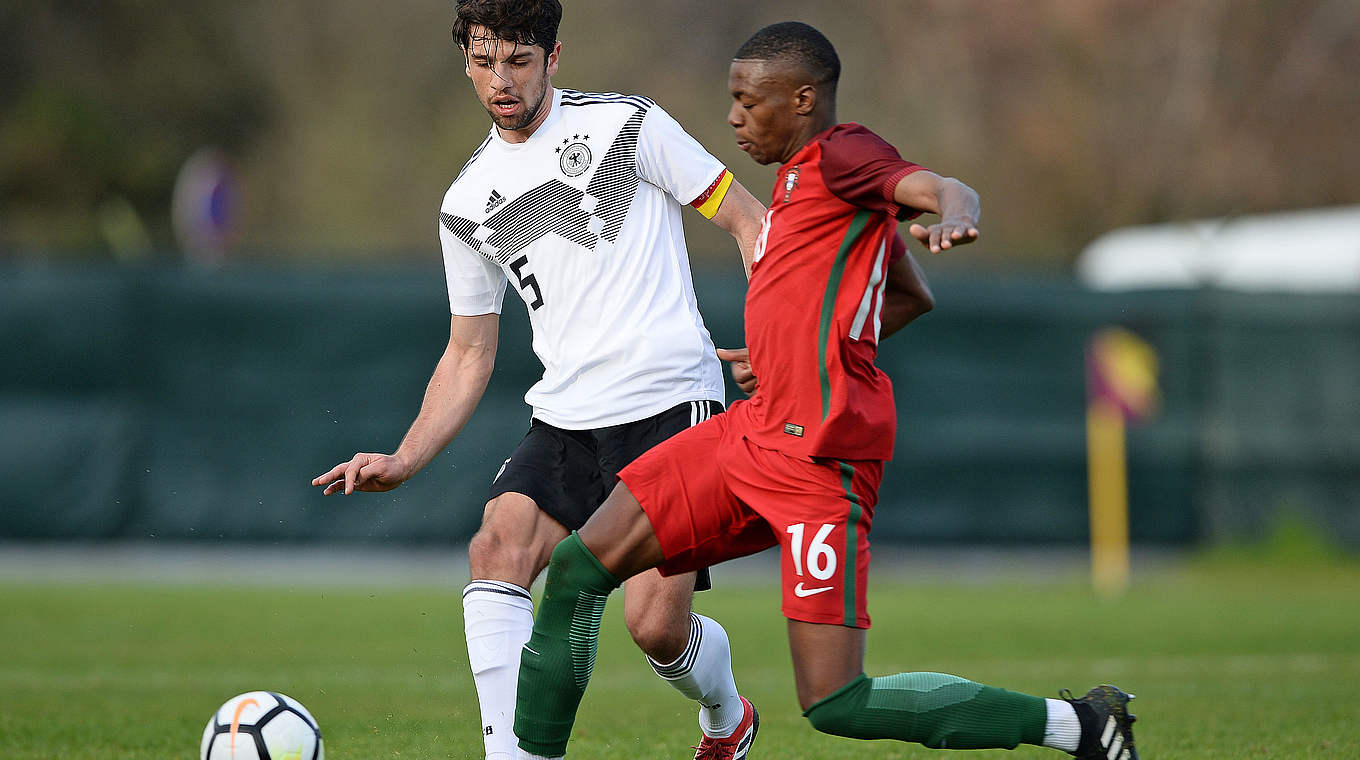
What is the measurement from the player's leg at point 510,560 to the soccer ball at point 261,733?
536 millimetres

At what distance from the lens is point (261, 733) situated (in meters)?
4.77

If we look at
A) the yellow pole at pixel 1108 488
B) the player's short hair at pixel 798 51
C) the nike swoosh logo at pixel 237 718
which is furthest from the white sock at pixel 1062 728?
the yellow pole at pixel 1108 488

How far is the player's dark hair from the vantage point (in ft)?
16.2

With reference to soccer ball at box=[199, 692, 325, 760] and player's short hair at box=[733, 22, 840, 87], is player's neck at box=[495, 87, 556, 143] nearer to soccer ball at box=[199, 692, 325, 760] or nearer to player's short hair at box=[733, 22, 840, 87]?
Answer: player's short hair at box=[733, 22, 840, 87]

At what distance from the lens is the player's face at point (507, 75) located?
4996 mm

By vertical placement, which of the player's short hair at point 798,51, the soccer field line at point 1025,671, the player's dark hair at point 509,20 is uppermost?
the player's dark hair at point 509,20

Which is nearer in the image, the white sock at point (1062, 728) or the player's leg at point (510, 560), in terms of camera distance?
the white sock at point (1062, 728)

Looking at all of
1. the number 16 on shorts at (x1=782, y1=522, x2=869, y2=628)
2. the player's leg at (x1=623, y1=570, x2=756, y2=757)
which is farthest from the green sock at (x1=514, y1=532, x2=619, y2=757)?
the number 16 on shorts at (x1=782, y1=522, x2=869, y2=628)

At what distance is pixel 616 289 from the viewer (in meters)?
5.07

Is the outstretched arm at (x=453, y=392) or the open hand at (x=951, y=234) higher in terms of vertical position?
the open hand at (x=951, y=234)

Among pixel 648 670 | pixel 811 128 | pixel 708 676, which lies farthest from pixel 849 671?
pixel 648 670

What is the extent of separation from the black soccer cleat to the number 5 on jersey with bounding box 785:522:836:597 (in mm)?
784

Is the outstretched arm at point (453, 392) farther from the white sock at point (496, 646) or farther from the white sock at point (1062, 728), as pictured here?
the white sock at point (1062, 728)

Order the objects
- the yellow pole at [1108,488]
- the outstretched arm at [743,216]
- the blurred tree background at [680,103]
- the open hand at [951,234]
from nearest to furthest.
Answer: the open hand at [951,234] → the outstretched arm at [743,216] → the yellow pole at [1108,488] → the blurred tree background at [680,103]
